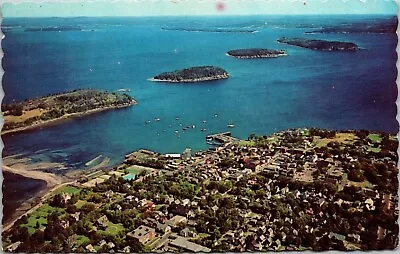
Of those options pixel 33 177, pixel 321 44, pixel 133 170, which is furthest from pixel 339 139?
pixel 33 177

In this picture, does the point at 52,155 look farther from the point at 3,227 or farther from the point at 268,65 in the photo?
the point at 268,65

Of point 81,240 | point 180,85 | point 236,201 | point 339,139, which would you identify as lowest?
point 81,240

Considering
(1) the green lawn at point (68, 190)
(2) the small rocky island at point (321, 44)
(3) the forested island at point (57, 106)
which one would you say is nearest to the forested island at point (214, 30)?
(2) the small rocky island at point (321, 44)

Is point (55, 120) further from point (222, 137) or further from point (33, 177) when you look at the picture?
point (222, 137)

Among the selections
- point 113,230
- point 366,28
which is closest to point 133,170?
point 113,230

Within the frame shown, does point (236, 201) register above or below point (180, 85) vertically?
below

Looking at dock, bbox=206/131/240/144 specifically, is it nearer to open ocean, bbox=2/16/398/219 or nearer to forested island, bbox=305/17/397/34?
open ocean, bbox=2/16/398/219

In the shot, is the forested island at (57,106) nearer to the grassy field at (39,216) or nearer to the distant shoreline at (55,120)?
the distant shoreline at (55,120)
